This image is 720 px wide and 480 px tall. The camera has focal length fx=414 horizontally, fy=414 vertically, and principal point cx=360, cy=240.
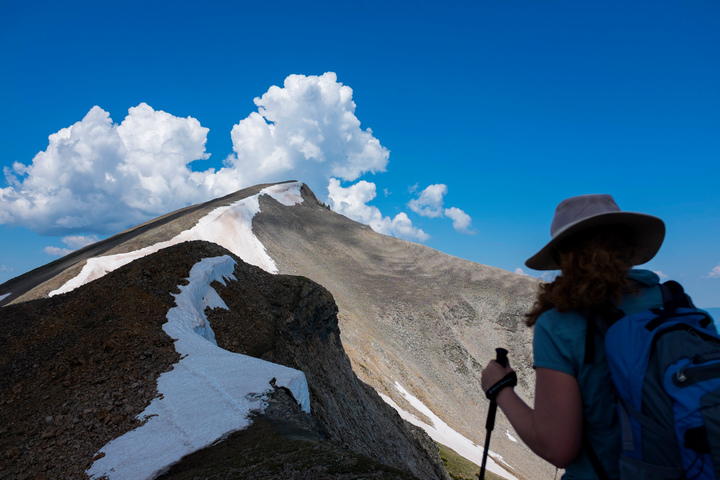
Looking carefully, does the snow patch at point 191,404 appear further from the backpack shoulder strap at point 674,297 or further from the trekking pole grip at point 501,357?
the backpack shoulder strap at point 674,297

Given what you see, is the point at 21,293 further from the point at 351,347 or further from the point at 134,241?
the point at 351,347

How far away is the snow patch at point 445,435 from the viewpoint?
39.2 metres

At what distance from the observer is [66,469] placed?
8203mm

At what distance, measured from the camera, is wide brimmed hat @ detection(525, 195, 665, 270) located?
2.96m

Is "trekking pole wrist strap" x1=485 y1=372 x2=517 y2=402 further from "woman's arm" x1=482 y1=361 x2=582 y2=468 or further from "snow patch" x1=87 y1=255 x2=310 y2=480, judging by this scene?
"snow patch" x1=87 y1=255 x2=310 y2=480

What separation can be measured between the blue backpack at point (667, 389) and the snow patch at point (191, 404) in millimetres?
8096

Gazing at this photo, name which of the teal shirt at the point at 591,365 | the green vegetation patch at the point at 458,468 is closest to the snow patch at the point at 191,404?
the teal shirt at the point at 591,365

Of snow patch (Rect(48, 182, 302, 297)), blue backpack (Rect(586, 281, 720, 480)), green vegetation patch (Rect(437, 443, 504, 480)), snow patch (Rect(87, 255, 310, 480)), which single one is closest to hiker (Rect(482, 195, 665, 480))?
blue backpack (Rect(586, 281, 720, 480))

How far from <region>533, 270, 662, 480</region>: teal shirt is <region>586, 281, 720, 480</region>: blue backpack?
9 centimetres

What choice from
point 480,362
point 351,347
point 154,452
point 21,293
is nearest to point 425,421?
point 351,347

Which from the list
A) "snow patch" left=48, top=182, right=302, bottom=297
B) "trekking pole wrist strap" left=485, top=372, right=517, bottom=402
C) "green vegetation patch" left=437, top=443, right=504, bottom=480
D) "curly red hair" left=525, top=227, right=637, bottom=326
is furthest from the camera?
"snow patch" left=48, top=182, right=302, bottom=297

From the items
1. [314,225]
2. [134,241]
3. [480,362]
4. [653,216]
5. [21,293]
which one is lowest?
[653,216]

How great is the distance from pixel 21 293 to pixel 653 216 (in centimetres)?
6053

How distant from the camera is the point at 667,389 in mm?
2383
